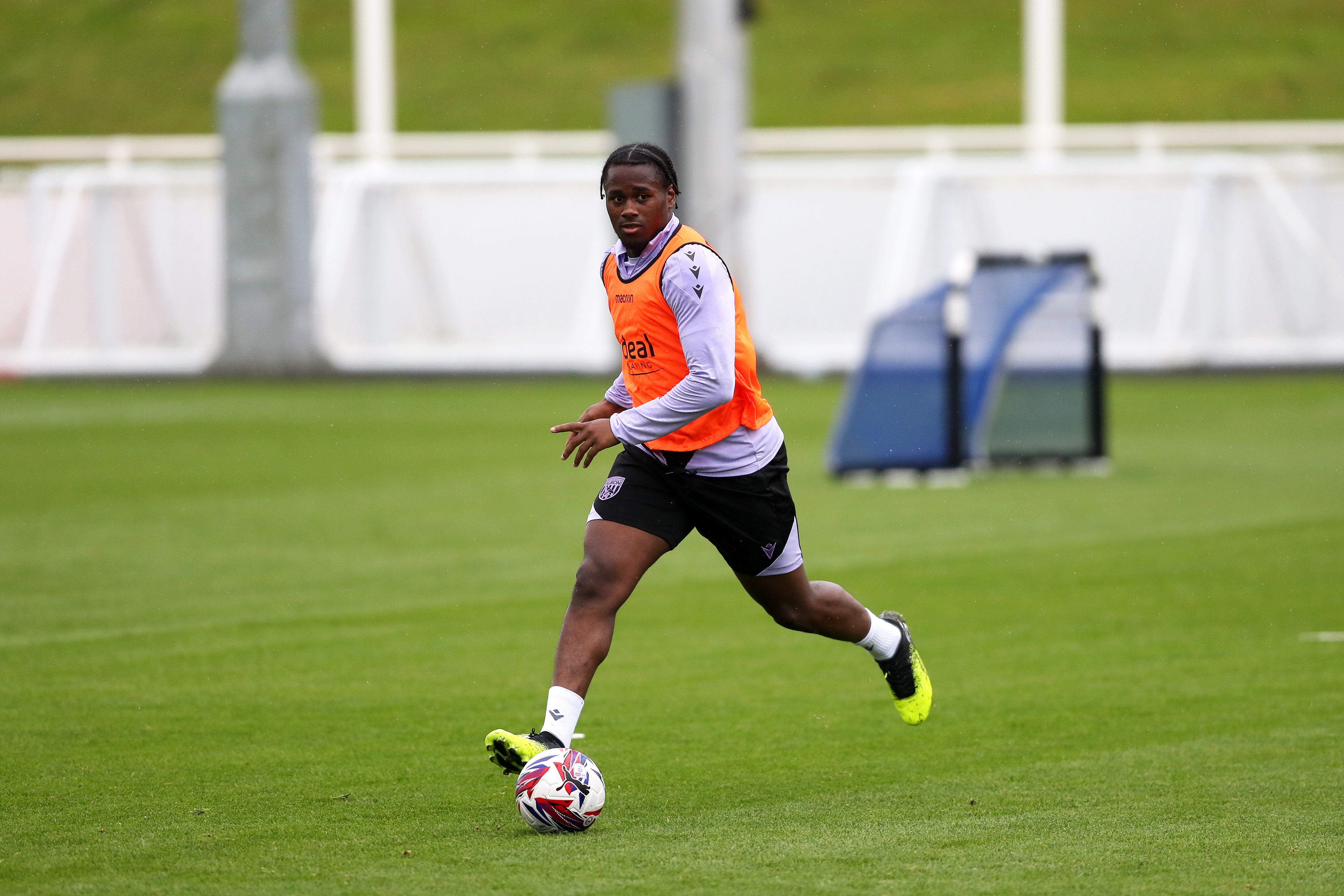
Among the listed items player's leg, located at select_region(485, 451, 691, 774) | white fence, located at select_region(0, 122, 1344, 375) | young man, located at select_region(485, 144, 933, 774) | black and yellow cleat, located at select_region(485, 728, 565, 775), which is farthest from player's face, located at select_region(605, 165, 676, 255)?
white fence, located at select_region(0, 122, 1344, 375)

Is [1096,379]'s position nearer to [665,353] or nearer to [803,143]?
[665,353]

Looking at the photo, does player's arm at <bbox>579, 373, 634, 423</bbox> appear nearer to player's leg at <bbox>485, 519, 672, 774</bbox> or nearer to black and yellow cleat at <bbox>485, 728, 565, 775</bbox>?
player's leg at <bbox>485, 519, 672, 774</bbox>

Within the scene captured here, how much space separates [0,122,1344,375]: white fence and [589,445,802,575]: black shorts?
66.4 feet

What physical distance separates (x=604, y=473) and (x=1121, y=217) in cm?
1270

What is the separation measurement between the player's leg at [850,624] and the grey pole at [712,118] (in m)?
19.1

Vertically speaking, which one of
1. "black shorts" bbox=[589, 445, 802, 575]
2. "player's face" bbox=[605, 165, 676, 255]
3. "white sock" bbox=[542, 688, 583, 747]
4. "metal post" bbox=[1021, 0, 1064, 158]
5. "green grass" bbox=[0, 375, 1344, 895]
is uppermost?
"metal post" bbox=[1021, 0, 1064, 158]

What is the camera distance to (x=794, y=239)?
27.7 meters

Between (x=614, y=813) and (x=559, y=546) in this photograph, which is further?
(x=559, y=546)

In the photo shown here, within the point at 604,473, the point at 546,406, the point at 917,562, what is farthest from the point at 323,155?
the point at 917,562

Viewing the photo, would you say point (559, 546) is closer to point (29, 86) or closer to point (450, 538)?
→ point (450, 538)

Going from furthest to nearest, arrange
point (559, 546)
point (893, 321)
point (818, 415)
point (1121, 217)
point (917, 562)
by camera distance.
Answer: point (1121, 217) → point (818, 415) → point (893, 321) → point (559, 546) → point (917, 562)

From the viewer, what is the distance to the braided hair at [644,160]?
5.96 meters

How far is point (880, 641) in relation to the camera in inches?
267

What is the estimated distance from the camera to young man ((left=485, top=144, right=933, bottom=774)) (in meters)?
5.91
